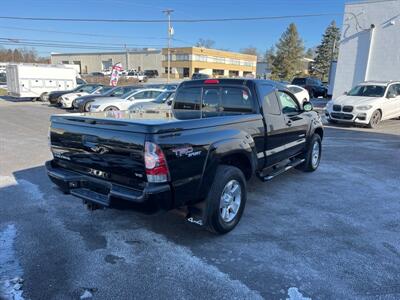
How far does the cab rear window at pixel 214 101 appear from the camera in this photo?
4.62 meters

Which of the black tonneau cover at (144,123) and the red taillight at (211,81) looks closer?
the black tonneau cover at (144,123)

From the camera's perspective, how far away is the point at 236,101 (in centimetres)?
470

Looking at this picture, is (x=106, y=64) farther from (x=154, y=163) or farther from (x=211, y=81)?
(x=154, y=163)

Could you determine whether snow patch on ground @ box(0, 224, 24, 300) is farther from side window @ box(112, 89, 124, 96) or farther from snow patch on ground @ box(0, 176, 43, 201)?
side window @ box(112, 89, 124, 96)

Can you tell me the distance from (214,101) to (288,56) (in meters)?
68.3

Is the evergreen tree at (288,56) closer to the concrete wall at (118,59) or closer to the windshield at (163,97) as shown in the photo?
the concrete wall at (118,59)

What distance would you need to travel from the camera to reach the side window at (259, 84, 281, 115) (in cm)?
469

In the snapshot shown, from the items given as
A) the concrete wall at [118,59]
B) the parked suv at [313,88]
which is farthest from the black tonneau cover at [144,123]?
the concrete wall at [118,59]

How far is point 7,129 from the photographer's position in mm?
11281

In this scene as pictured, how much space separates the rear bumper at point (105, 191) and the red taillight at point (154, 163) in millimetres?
87

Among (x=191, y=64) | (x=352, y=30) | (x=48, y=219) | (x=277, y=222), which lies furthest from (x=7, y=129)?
(x=191, y=64)

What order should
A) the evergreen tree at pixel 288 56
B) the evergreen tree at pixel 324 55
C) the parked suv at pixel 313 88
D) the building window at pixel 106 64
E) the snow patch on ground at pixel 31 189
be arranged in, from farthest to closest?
the building window at pixel 106 64 → the evergreen tree at pixel 324 55 → the evergreen tree at pixel 288 56 → the parked suv at pixel 313 88 → the snow patch on ground at pixel 31 189

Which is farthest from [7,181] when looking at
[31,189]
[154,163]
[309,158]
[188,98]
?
[309,158]

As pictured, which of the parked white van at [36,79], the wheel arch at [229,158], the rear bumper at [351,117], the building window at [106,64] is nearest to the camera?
the wheel arch at [229,158]
